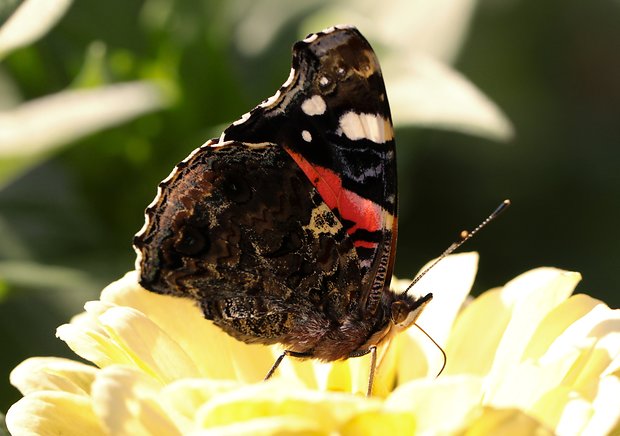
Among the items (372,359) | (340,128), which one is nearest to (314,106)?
(340,128)

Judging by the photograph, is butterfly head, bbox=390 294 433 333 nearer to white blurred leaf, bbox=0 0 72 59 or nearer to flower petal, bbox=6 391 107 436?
flower petal, bbox=6 391 107 436

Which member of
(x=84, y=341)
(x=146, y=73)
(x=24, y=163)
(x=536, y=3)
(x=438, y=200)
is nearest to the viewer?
(x=84, y=341)

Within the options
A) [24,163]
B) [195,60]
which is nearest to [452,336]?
[24,163]

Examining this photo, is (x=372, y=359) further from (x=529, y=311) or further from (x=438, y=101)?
(x=438, y=101)

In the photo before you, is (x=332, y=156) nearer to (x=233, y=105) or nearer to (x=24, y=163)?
(x=24, y=163)

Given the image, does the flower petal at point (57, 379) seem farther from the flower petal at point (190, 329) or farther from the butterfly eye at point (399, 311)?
the butterfly eye at point (399, 311)

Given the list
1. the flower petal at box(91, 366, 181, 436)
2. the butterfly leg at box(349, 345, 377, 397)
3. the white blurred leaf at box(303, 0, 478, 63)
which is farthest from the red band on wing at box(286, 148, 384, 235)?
the white blurred leaf at box(303, 0, 478, 63)
